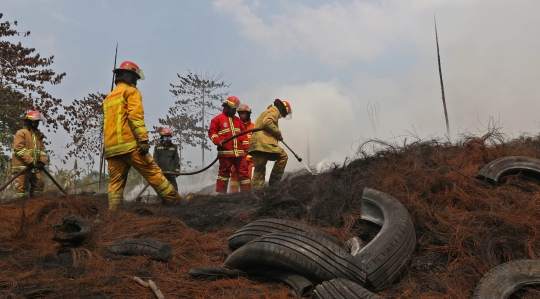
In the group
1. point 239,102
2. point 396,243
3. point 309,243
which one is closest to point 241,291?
point 309,243

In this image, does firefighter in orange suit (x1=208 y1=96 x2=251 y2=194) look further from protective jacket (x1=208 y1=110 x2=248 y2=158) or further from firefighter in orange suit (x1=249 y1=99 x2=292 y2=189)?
firefighter in orange suit (x1=249 y1=99 x2=292 y2=189)

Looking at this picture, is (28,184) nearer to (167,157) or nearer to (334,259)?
(167,157)

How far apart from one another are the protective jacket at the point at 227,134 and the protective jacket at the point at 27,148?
386cm

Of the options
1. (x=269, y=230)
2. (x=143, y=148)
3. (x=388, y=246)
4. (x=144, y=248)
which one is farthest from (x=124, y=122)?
(x=388, y=246)

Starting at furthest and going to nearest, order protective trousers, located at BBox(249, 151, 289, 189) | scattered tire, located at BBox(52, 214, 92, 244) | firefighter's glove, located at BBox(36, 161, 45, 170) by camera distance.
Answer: protective trousers, located at BBox(249, 151, 289, 189) → firefighter's glove, located at BBox(36, 161, 45, 170) → scattered tire, located at BBox(52, 214, 92, 244)

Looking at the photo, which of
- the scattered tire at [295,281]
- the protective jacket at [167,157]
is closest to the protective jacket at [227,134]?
the protective jacket at [167,157]

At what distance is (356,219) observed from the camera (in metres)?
5.32

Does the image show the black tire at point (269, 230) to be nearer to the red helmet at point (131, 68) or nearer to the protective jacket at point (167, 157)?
the red helmet at point (131, 68)

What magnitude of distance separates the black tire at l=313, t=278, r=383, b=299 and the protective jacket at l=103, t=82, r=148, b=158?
434 cm

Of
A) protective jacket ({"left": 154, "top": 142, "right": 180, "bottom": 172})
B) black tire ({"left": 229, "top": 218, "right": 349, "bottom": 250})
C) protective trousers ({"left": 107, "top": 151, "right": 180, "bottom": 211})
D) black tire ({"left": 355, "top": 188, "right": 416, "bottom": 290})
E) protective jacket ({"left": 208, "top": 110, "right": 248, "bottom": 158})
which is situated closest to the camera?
black tire ({"left": 355, "top": 188, "right": 416, "bottom": 290})

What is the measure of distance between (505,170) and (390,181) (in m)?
1.37

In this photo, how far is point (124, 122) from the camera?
6.98 metres

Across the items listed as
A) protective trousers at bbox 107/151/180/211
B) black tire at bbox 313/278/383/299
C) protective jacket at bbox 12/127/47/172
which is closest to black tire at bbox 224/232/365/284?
black tire at bbox 313/278/383/299

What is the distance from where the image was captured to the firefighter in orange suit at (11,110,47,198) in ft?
32.1
